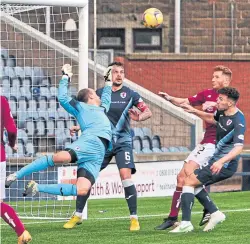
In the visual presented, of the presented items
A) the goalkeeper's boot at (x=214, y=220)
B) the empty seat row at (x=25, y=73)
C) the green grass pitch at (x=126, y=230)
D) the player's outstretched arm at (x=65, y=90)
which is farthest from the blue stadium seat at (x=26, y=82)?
→ the goalkeeper's boot at (x=214, y=220)

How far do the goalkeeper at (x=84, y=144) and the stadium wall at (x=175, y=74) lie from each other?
13.0 meters

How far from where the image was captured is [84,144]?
12.9 meters

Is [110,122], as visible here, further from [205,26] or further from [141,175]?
[205,26]

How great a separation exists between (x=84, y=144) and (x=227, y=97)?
1.68 meters

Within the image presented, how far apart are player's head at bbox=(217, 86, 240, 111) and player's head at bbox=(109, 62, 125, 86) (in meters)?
1.60

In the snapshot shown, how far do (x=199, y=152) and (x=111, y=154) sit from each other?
42.5 inches

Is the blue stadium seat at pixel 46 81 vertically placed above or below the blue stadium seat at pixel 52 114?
above

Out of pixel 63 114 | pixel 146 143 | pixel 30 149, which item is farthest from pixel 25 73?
pixel 146 143

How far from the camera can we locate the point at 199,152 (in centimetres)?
1393

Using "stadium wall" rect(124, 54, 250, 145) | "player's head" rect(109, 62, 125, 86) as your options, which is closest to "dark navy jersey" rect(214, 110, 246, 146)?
"player's head" rect(109, 62, 125, 86)

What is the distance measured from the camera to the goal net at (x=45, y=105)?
65.6 ft

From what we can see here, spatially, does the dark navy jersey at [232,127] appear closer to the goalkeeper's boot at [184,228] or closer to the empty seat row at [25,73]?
the goalkeeper's boot at [184,228]

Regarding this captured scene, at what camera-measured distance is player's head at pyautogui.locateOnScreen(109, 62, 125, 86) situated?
14.0 m

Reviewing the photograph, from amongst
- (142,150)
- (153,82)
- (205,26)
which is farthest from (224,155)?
(205,26)
